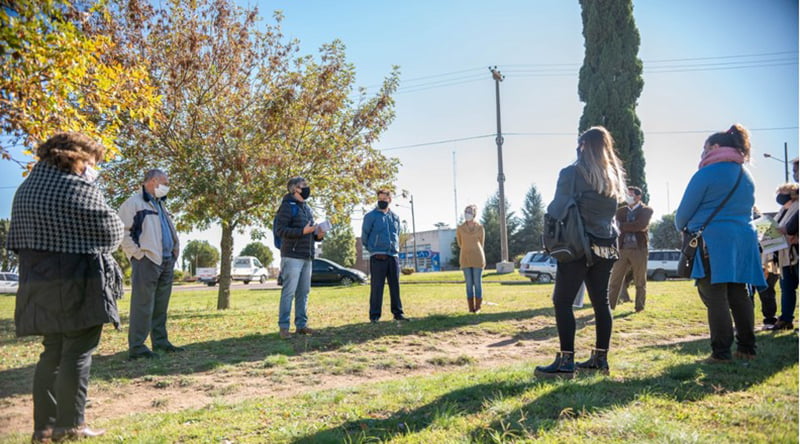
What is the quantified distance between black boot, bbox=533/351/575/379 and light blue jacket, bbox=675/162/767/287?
1339 mm

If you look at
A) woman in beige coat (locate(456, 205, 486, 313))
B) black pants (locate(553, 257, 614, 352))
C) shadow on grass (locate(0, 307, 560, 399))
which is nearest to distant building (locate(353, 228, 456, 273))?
woman in beige coat (locate(456, 205, 486, 313))

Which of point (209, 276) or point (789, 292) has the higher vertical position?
point (789, 292)

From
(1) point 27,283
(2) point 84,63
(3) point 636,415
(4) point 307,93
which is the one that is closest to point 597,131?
(3) point 636,415

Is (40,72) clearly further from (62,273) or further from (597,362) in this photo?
(597,362)

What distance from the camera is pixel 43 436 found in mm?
3059

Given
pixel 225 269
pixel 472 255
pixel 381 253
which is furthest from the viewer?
pixel 225 269

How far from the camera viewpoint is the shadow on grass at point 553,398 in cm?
288

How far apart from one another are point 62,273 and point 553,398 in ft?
9.74

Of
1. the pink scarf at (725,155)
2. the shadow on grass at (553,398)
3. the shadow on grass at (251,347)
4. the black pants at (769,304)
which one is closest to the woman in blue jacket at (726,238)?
the pink scarf at (725,155)

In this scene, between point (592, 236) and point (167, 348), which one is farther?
point (167, 348)

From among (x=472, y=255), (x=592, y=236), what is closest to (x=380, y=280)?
(x=472, y=255)

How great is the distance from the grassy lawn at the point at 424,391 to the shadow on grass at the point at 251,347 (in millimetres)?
27

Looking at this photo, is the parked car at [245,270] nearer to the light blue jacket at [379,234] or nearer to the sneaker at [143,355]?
the light blue jacket at [379,234]

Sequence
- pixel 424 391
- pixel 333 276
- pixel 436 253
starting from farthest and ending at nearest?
pixel 436 253 → pixel 333 276 → pixel 424 391
